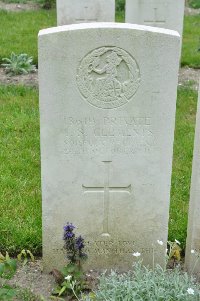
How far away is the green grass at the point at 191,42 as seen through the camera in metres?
8.76

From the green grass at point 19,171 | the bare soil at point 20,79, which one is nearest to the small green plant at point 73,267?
the green grass at point 19,171

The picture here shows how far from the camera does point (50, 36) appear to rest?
10.8 ft

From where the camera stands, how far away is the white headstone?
7.45m

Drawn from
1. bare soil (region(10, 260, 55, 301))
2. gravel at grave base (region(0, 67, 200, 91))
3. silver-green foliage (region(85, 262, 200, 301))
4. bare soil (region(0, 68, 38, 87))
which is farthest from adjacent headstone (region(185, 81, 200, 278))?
bare soil (region(0, 68, 38, 87))

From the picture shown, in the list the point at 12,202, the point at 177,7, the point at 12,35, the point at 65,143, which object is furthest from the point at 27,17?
the point at 65,143

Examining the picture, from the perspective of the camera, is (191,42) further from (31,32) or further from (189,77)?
(31,32)

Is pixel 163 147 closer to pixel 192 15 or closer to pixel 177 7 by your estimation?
pixel 177 7

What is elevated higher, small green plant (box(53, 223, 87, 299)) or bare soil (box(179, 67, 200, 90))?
bare soil (box(179, 67, 200, 90))

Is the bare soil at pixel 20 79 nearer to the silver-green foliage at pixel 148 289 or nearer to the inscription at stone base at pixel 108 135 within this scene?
the inscription at stone base at pixel 108 135

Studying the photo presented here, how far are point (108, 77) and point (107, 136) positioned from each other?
0.37m

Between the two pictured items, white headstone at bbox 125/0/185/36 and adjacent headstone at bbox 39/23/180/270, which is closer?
adjacent headstone at bbox 39/23/180/270

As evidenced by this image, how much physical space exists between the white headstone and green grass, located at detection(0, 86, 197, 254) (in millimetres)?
932

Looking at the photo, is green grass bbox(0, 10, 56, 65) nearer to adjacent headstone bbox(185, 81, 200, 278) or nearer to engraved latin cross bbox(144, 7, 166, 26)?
engraved latin cross bbox(144, 7, 166, 26)

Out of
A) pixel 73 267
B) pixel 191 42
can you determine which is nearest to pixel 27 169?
pixel 73 267
